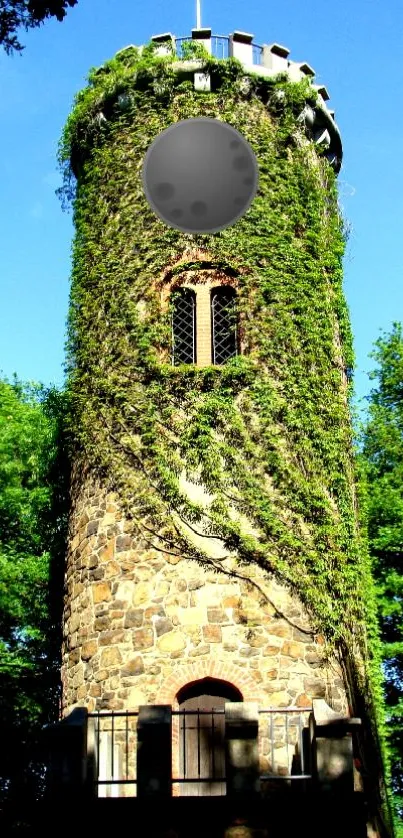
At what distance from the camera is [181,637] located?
11281 mm

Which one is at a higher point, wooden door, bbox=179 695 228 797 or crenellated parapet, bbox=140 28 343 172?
crenellated parapet, bbox=140 28 343 172

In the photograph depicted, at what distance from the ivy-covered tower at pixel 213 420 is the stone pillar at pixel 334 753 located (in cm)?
226

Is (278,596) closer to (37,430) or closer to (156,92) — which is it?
(156,92)

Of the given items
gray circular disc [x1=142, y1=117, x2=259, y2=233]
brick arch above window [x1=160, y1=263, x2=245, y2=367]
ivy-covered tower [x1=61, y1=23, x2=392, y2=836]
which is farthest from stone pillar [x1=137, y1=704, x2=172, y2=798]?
gray circular disc [x1=142, y1=117, x2=259, y2=233]

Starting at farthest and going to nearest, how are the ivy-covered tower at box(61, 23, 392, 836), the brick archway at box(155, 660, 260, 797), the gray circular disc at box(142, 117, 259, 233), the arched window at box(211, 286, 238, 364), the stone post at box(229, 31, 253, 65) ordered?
1. the stone post at box(229, 31, 253, 65)
2. the gray circular disc at box(142, 117, 259, 233)
3. the arched window at box(211, 286, 238, 364)
4. the ivy-covered tower at box(61, 23, 392, 836)
5. the brick archway at box(155, 660, 260, 797)

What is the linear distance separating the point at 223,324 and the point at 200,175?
198 cm

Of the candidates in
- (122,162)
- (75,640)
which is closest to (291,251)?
(122,162)

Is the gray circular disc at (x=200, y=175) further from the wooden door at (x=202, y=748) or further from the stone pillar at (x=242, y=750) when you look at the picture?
the stone pillar at (x=242, y=750)

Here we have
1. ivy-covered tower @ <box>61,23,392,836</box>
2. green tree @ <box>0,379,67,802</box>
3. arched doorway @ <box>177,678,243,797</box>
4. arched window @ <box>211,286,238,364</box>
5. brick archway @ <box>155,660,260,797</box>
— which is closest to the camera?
arched doorway @ <box>177,678,243,797</box>

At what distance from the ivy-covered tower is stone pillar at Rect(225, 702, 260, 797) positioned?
7.43 feet

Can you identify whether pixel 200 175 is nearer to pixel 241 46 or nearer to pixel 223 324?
pixel 223 324

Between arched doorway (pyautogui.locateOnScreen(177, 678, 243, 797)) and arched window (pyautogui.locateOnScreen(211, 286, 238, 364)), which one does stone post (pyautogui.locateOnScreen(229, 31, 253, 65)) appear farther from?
arched doorway (pyautogui.locateOnScreen(177, 678, 243, 797))

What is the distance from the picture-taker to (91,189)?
47.8 feet

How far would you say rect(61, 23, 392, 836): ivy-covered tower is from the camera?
37.3 ft
